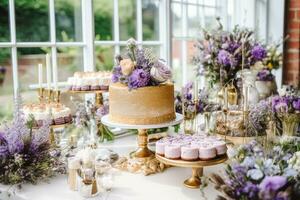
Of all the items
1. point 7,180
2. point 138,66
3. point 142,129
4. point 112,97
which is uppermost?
point 138,66

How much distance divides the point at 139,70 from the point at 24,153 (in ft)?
1.53

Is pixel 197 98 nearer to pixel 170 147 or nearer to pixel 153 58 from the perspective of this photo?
Answer: pixel 153 58

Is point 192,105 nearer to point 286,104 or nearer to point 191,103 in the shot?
point 191,103

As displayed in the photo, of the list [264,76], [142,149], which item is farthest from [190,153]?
[264,76]

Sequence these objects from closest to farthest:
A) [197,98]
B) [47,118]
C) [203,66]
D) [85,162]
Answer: [85,162] → [47,118] → [197,98] → [203,66]

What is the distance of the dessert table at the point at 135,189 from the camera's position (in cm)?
122

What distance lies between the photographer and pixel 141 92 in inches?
55.1

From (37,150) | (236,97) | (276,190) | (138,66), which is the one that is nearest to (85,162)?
(37,150)

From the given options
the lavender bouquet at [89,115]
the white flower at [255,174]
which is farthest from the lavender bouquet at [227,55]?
the white flower at [255,174]

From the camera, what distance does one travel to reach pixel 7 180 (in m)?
1.27

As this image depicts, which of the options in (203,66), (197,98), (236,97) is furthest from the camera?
(203,66)

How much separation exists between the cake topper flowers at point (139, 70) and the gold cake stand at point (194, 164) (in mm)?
274

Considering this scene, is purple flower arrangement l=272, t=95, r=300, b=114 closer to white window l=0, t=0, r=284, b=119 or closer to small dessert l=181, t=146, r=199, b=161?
small dessert l=181, t=146, r=199, b=161

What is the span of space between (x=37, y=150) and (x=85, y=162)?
0.18 metres
